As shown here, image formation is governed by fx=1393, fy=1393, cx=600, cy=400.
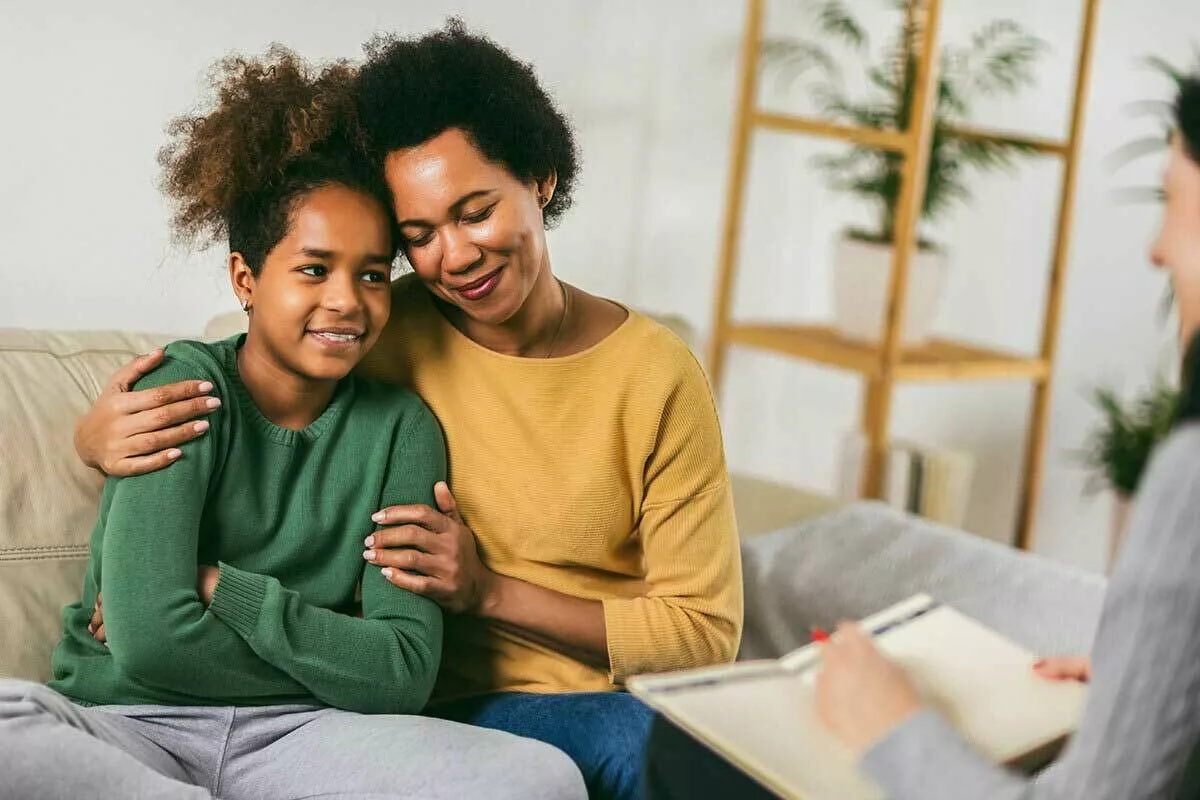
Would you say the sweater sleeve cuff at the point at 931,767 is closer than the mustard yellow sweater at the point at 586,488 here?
Yes

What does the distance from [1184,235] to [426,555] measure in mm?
778

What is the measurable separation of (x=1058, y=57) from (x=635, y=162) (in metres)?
1.22

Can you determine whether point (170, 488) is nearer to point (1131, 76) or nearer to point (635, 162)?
point (635, 162)

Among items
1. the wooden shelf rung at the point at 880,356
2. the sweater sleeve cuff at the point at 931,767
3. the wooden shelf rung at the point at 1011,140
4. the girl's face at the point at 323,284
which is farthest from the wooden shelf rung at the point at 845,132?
the sweater sleeve cuff at the point at 931,767

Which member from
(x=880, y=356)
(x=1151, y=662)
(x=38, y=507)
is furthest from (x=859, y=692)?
(x=880, y=356)

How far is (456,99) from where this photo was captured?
1.40 m

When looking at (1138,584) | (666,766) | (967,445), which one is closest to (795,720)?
(666,766)

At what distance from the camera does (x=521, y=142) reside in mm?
1438

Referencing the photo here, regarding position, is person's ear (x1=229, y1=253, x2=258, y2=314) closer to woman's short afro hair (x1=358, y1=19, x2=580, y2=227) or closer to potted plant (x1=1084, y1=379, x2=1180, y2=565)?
woman's short afro hair (x1=358, y1=19, x2=580, y2=227)

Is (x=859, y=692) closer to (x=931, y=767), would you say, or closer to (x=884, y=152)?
(x=931, y=767)

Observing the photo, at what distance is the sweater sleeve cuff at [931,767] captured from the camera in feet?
2.90

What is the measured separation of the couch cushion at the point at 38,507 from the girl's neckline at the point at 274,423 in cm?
22

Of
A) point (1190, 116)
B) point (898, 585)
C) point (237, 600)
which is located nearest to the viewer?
point (1190, 116)

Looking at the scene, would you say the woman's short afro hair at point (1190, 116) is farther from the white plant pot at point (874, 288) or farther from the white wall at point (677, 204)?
the white plant pot at point (874, 288)
